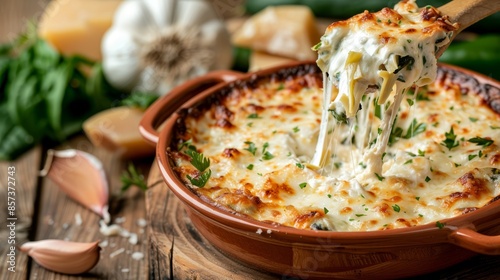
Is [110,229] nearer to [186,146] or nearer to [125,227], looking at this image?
[125,227]

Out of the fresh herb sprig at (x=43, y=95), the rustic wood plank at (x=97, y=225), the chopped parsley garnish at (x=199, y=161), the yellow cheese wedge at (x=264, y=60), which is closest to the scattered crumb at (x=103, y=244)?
the rustic wood plank at (x=97, y=225)

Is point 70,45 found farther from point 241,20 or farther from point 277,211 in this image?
point 277,211

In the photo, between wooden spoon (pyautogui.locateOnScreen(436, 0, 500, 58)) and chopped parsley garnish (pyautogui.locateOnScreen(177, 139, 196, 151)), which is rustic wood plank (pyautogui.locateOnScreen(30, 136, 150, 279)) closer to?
chopped parsley garnish (pyautogui.locateOnScreen(177, 139, 196, 151))

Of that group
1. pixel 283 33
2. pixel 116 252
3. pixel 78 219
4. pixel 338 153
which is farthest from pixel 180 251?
pixel 283 33

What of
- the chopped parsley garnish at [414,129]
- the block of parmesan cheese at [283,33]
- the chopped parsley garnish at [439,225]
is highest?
the chopped parsley garnish at [439,225]

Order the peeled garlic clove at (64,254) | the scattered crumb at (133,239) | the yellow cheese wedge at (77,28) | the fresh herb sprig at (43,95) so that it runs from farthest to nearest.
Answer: the yellow cheese wedge at (77,28)
the fresh herb sprig at (43,95)
the scattered crumb at (133,239)
the peeled garlic clove at (64,254)

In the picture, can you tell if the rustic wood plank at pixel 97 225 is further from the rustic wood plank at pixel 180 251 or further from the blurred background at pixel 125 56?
the blurred background at pixel 125 56
